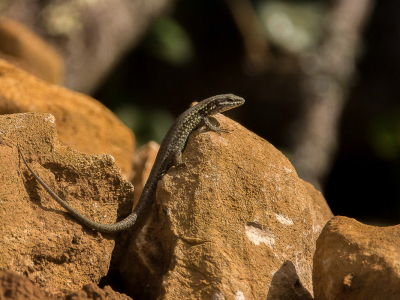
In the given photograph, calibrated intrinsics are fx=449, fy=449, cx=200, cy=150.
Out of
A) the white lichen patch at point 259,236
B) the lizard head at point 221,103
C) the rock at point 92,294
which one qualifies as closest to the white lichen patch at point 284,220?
the white lichen patch at point 259,236

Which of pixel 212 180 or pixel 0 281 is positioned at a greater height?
pixel 212 180

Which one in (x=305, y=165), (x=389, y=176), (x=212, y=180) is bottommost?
(x=212, y=180)

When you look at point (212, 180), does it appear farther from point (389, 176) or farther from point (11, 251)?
point (389, 176)

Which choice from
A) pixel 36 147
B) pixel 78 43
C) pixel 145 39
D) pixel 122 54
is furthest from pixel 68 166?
pixel 145 39

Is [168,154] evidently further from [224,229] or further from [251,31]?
[251,31]

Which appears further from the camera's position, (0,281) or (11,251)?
(11,251)

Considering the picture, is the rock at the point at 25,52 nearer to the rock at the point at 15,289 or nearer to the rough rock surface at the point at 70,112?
the rough rock surface at the point at 70,112

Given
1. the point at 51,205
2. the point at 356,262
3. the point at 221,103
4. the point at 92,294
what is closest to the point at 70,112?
the point at 221,103
